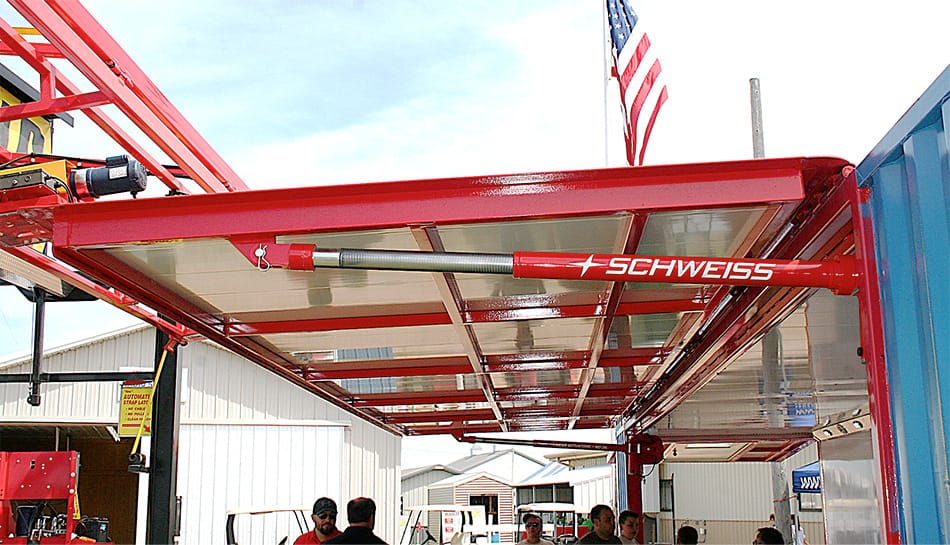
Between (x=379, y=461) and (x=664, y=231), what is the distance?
19954 mm

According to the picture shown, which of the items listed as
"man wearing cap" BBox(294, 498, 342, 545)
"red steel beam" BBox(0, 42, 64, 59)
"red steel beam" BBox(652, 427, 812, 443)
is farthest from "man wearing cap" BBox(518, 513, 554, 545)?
"red steel beam" BBox(0, 42, 64, 59)

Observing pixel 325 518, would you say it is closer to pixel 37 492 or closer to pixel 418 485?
pixel 37 492

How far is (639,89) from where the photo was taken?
684 centimetres

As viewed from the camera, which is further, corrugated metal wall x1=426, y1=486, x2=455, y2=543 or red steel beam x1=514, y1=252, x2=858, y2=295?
corrugated metal wall x1=426, y1=486, x2=455, y2=543

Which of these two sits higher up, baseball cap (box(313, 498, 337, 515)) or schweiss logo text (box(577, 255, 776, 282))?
schweiss logo text (box(577, 255, 776, 282))

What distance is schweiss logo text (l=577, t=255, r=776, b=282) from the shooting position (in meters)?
3.95

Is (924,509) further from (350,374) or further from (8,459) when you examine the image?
(8,459)

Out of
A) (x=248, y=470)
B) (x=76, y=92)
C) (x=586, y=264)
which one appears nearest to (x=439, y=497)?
(x=248, y=470)

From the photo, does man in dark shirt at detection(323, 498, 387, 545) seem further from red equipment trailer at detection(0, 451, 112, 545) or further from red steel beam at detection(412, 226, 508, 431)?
red equipment trailer at detection(0, 451, 112, 545)

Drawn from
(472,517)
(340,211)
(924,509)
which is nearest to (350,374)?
(340,211)

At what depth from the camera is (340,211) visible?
13.9 feet

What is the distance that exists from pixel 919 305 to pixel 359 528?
3.67 metres

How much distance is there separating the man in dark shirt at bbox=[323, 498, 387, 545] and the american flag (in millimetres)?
2852

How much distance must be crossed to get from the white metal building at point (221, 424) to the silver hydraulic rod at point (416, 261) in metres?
17.9
